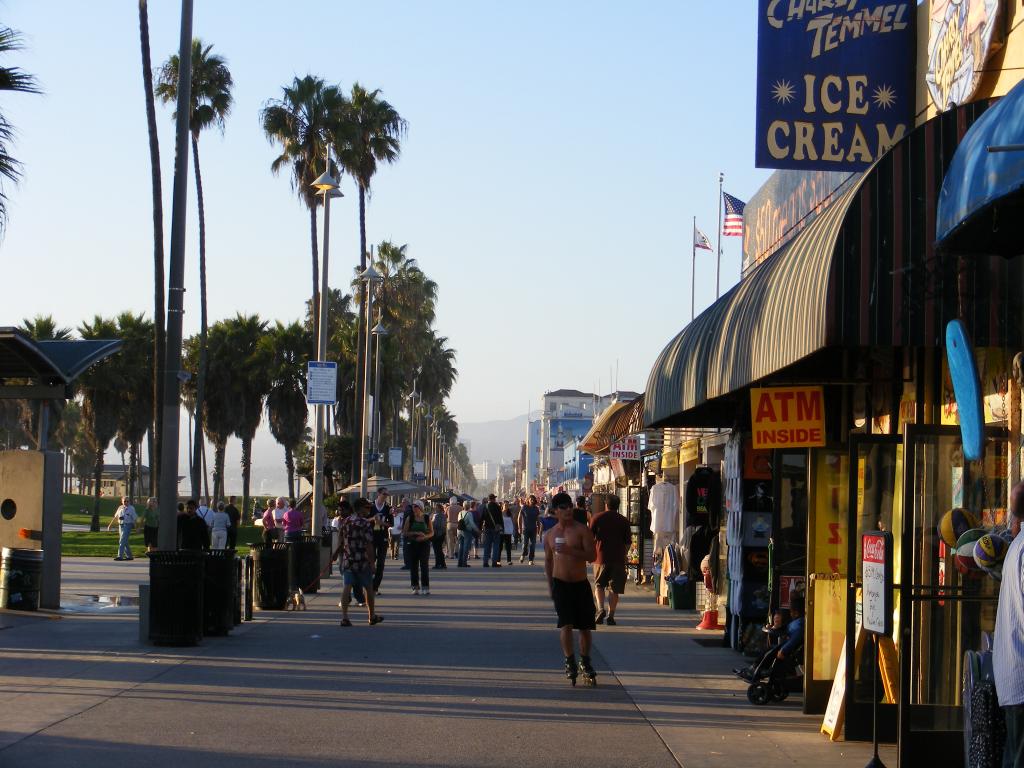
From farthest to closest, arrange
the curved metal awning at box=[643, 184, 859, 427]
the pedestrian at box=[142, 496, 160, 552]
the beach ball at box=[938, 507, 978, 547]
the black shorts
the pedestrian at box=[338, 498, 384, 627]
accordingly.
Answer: the pedestrian at box=[142, 496, 160, 552] < the pedestrian at box=[338, 498, 384, 627] < the black shorts < the curved metal awning at box=[643, 184, 859, 427] < the beach ball at box=[938, 507, 978, 547]

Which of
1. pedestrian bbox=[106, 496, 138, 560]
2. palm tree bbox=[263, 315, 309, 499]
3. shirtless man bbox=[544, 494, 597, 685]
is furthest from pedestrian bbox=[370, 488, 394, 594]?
palm tree bbox=[263, 315, 309, 499]

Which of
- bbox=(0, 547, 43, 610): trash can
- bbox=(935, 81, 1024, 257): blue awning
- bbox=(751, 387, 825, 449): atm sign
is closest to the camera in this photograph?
bbox=(935, 81, 1024, 257): blue awning

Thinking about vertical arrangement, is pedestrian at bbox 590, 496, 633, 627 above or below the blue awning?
below

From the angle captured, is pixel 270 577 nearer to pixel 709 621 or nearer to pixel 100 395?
pixel 709 621

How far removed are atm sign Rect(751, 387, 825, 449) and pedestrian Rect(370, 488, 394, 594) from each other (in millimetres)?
8319

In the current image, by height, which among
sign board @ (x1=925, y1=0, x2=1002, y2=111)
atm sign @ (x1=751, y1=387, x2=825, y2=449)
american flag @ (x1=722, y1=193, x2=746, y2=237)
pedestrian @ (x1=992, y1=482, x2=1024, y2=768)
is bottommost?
pedestrian @ (x1=992, y1=482, x2=1024, y2=768)

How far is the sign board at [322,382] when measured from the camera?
27.8m

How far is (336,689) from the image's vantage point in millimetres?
12125

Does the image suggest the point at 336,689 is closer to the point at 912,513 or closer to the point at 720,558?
the point at 912,513

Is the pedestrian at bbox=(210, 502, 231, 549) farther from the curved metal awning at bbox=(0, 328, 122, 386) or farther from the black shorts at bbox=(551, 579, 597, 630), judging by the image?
the black shorts at bbox=(551, 579, 597, 630)

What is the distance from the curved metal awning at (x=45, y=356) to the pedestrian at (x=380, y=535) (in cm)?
485

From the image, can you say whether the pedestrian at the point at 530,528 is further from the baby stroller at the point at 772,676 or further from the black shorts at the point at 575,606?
the baby stroller at the point at 772,676

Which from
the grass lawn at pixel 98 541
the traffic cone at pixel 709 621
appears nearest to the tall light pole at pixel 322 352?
the grass lawn at pixel 98 541

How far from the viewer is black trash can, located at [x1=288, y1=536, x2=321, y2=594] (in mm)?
21681
